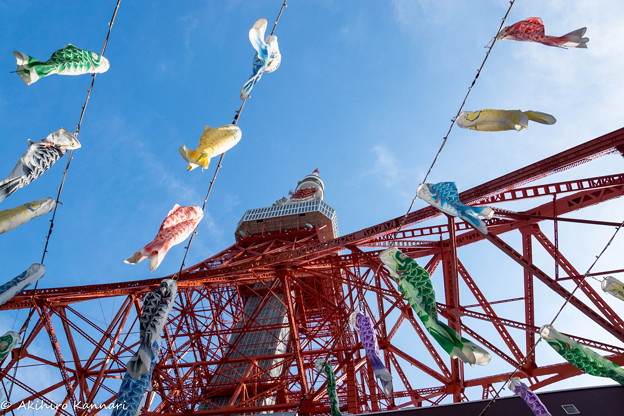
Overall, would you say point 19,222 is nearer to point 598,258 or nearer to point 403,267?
point 403,267

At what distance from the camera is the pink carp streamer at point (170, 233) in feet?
27.2

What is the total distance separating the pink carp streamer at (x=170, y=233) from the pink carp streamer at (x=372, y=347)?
13.3 ft

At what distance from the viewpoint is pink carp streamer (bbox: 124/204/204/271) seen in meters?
8.30

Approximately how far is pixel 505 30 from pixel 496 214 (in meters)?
4.38

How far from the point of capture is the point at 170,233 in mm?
8617

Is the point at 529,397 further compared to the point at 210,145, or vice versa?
the point at 529,397

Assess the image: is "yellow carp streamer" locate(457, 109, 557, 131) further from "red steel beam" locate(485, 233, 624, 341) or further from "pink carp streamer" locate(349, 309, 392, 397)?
"pink carp streamer" locate(349, 309, 392, 397)

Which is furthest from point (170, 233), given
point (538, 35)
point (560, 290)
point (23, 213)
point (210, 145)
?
point (560, 290)

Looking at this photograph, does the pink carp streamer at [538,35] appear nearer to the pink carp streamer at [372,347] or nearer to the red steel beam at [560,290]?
the red steel beam at [560,290]

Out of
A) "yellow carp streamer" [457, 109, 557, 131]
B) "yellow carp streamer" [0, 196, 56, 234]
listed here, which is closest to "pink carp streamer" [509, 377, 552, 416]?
"yellow carp streamer" [457, 109, 557, 131]

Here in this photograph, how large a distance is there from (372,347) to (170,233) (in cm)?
508

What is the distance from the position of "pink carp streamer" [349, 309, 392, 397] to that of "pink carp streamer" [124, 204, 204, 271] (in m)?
4.06

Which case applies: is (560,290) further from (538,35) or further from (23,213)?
(23,213)

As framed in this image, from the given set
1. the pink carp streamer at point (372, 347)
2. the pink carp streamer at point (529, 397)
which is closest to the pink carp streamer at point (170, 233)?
the pink carp streamer at point (372, 347)
